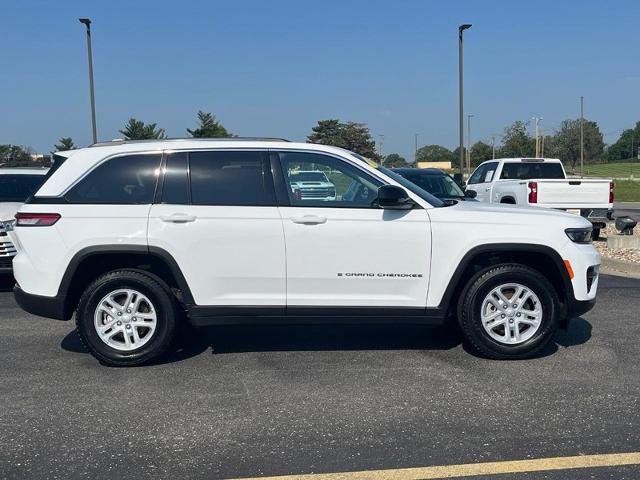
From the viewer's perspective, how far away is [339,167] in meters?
5.58

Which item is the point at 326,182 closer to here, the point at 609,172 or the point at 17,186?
the point at 17,186

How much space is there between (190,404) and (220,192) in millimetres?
1755

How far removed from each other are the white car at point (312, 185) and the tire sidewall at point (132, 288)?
1.40 meters

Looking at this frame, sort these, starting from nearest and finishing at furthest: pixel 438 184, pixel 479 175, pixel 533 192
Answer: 1. pixel 533 192
2. pixel 438 184
3. pixel 479 175

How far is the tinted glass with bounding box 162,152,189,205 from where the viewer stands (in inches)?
214

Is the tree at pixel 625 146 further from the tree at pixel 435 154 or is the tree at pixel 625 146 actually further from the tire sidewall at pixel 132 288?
the tire sidewall at pixel 132 288

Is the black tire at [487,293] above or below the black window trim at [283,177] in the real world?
below

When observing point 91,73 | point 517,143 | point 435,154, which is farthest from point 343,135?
point 435,154

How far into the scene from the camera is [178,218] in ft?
17.5

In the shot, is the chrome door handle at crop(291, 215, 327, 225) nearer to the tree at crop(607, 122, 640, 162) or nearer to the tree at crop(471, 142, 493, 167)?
the tree at crop(471, 142, 493, 167)

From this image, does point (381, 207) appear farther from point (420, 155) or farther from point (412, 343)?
point (420, 155)

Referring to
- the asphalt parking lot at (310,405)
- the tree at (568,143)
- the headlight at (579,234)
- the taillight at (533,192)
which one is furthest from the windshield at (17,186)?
the tree at (568,143)

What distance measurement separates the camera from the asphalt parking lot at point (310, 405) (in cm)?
379

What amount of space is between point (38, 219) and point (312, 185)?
225 centimetres
